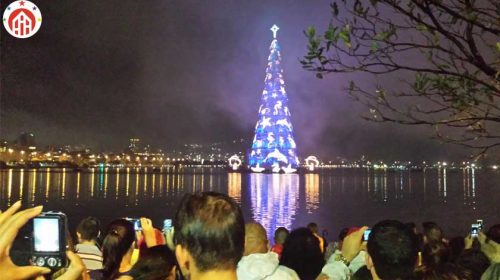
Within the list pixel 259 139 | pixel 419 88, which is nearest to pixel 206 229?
pixel 419 88

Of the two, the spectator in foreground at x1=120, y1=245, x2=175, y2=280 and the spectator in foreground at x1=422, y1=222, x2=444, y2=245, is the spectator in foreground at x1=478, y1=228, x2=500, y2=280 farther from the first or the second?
the spectator in foreground at x1=120, y1=245, x2=175, y2=280

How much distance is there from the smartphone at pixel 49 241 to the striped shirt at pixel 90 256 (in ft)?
6.33

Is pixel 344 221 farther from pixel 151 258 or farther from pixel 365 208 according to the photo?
pixel 151 258

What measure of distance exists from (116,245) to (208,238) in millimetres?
1794

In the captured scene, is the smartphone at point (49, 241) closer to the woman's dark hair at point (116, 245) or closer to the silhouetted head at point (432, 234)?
the woman's dark hair at point (116, 245)

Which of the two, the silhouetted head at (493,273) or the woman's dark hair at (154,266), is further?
the silhouetted head at (493,273)

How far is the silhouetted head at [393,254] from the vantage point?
265 centimetres

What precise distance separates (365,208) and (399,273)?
46.2 m

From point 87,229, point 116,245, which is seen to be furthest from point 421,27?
point 87,229

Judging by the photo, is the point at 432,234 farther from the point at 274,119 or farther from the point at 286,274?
the point at 274,119

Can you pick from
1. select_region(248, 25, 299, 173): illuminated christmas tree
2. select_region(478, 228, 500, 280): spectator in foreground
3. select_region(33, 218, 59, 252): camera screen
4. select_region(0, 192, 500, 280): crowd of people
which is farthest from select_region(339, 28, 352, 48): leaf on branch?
select_region(248, 25, 299, 173): illuminated christmas tree

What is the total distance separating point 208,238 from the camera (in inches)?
73.0

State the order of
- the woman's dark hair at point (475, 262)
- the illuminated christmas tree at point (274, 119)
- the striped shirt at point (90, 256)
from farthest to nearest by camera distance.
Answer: the illuminated christmas tree at point (274, 119), the woman's dark hair at point (475, 262), the striped shirt at point (90, 256)

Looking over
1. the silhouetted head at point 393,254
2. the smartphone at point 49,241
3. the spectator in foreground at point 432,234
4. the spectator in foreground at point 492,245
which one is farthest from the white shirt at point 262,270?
the spectator in foreground at point 432,234
